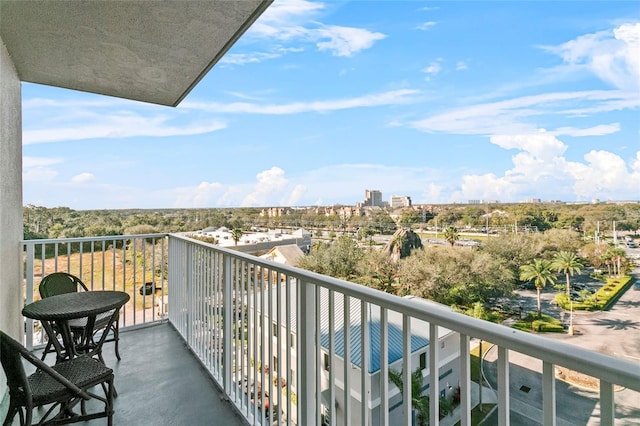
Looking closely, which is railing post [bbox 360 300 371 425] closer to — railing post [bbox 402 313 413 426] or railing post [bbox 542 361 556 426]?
railing post [bbox 402 313 413 426]

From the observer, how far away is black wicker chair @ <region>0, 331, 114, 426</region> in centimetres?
160

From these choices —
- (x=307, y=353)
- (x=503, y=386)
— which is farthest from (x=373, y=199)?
(x=503, y=386)

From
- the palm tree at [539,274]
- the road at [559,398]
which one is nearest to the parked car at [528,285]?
the palm tree at [539,274]

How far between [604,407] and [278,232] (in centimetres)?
759

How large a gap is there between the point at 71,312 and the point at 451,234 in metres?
6.46

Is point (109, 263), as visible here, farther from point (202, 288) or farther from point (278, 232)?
point (278, 232)

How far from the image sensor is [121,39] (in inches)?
98.0

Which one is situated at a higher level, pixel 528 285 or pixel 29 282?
pixel 29 282

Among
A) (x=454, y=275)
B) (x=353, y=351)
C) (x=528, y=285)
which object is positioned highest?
(x=353, y=351)

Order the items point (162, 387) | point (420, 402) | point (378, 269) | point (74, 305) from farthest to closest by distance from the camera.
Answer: point (378, 269) < point (162, 387) < point (74, 305) < point (420, 402)

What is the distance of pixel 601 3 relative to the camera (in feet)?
26.8

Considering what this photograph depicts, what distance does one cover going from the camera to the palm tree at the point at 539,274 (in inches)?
196

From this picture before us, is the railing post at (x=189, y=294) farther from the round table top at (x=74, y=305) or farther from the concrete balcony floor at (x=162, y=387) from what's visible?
the round table top at (x=74, y=305)

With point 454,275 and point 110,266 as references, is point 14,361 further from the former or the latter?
point 454,275
